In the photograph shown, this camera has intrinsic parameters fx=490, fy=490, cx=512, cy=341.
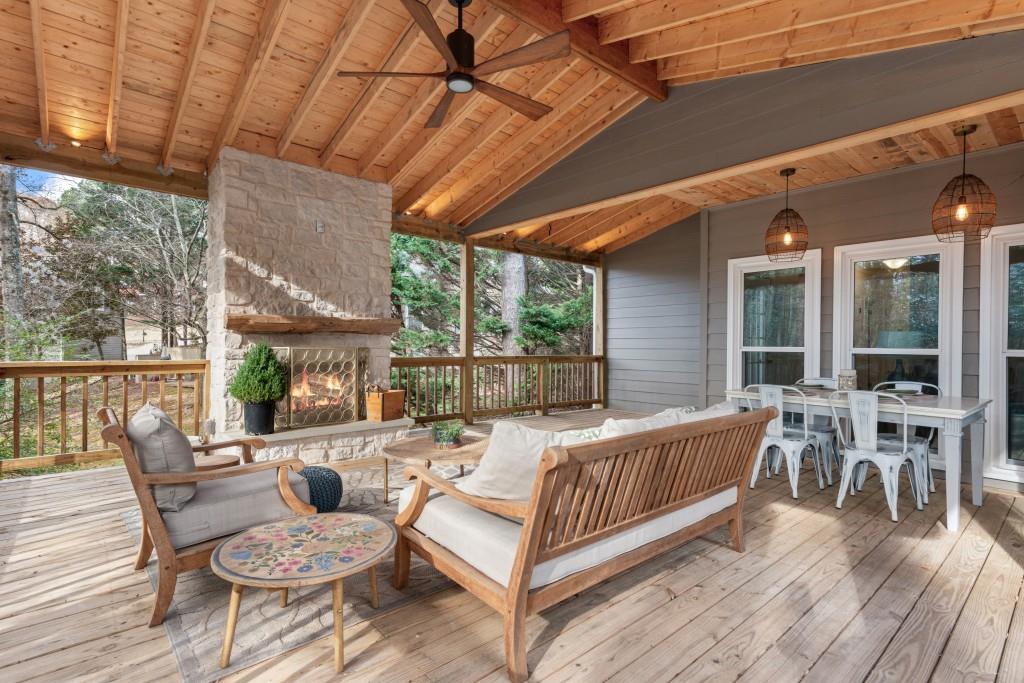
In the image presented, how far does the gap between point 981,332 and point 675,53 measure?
368 centimetres

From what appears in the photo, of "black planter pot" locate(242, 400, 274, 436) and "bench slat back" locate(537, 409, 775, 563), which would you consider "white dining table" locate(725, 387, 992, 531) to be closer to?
"bench slat back" locate(537, 409, 775, 563)

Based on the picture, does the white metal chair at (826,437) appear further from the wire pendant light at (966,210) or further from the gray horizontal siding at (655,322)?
the gray horizontal siding at (655,322)

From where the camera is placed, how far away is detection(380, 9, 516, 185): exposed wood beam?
3.83m

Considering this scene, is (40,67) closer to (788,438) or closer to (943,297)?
(788,438)

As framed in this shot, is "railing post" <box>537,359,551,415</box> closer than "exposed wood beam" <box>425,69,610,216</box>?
No

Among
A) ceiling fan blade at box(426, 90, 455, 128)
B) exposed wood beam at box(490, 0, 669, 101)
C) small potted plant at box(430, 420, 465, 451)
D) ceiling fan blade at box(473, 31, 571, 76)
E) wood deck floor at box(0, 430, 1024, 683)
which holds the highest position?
exposed wood beam at box(490, 0, 669, 101)

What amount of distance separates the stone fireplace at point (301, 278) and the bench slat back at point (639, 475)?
3.58 m

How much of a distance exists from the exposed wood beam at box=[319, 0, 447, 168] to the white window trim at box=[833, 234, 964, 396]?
15.6 ft

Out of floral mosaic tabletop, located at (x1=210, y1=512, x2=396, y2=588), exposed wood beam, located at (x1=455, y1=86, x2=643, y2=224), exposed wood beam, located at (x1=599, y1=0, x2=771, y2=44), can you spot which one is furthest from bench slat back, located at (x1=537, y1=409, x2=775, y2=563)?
exposed wood beam, located at (x1=455, y1=86, x2=643, y2=224)

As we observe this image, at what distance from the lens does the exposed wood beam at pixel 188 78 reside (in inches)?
135

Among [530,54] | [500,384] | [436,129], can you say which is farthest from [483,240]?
[530,54]

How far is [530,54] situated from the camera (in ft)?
9.55

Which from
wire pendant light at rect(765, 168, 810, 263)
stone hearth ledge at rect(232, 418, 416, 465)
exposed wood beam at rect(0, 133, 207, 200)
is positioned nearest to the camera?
exposed wood beam at rect(0, 133, 207, 200)

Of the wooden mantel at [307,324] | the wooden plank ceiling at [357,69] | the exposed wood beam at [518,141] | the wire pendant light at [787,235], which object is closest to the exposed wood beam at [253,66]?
the wooden plank ceiling at [357,69]
